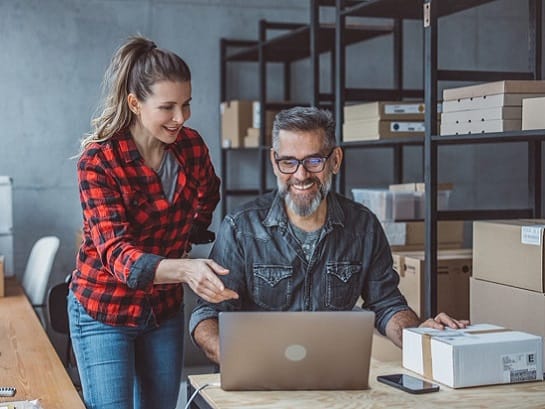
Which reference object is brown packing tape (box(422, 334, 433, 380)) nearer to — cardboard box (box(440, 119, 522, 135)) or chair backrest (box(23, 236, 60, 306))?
→ cardboard box (box(440, 119, 522, 135))

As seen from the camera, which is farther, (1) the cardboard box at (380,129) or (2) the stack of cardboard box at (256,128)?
(2) the stack of cardboard box at (256,128)

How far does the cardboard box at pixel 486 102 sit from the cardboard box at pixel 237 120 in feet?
7.57

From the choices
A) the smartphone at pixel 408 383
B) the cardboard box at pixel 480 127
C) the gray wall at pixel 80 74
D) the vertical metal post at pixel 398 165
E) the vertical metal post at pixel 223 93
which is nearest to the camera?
the smartphone at pixel 408 383

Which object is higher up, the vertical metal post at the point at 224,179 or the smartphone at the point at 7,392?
the vertical metal post at the point at 224,179

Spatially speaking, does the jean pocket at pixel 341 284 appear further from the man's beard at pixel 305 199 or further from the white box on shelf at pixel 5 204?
the white box on shelf at pixel 5 204

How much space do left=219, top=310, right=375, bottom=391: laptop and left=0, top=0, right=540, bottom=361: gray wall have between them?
3.76m

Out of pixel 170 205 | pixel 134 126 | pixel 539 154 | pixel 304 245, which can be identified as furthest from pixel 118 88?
pixel 539 154

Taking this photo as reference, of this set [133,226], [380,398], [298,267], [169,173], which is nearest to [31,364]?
[133,226]

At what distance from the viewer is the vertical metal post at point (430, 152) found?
322cm

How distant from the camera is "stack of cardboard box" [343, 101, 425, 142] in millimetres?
3924

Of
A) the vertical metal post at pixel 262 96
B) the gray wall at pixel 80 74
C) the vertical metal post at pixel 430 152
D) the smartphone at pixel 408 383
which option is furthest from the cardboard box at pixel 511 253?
the gray wall at pixel 80 74

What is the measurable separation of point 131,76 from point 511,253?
4.92ft

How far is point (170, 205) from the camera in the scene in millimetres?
2443

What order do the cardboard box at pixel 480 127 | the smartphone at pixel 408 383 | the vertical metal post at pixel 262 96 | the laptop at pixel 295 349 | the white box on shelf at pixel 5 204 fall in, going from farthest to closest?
1. the vertical metal post at pixel 262 96
2. the white box on shelf at pixel 5 204
3. the cardboard box at pixel 480 127
4. the smartphone at pixel 408 383
5. the laptop at pixel 295 349
